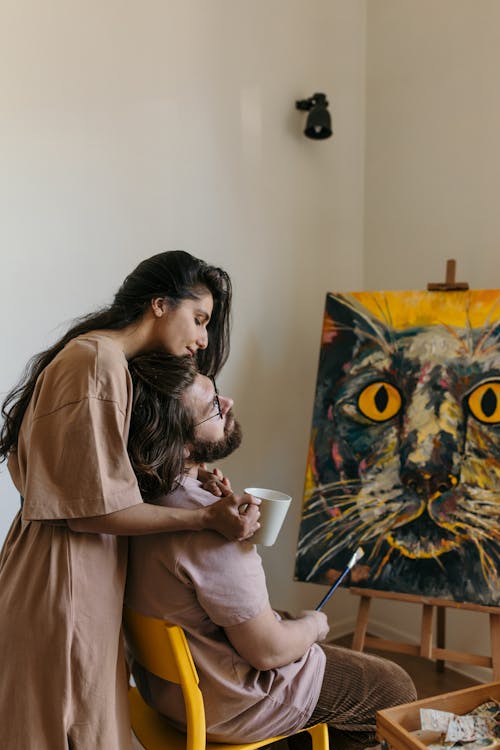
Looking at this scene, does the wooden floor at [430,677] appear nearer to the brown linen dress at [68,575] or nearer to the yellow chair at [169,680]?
the yellow chair at [169,680]

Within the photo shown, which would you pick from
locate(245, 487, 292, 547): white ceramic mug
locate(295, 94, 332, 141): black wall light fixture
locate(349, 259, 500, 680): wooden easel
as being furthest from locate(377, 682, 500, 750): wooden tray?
locate(295, 94, 332, 141): black wall light fixture

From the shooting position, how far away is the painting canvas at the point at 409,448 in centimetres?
193

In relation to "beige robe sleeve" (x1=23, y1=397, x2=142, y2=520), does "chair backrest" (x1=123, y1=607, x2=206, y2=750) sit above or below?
below

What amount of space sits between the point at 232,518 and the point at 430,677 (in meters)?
1.64

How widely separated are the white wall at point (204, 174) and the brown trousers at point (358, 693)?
1.06 m

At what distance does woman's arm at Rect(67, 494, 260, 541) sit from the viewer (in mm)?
1188

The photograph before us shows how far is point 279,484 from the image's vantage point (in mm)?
2641

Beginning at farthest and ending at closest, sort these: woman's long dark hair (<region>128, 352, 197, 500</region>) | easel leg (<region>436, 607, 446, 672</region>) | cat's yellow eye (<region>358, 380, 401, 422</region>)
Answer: easel leg (<region>436, 607, 446, 672</region>) < cat's yellow eye (<region>358, 380, 401, 422</region>) < woman's long dark hair (<region>128, 352, 197, 500</region>)

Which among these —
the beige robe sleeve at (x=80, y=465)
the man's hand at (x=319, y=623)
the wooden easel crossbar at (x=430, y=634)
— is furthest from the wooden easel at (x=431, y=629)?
the beige robe sleeve at (x=80, y=465)

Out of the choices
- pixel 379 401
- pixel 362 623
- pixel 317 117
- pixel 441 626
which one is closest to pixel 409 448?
pixel 379 401

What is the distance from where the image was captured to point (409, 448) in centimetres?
208

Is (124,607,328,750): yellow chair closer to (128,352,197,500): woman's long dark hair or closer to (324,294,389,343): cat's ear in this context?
(128,352,197,500): woman's long dark hair

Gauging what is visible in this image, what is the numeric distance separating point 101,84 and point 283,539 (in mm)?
1733

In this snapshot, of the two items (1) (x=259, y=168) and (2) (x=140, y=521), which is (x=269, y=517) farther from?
(1) (x=259, y=168)
